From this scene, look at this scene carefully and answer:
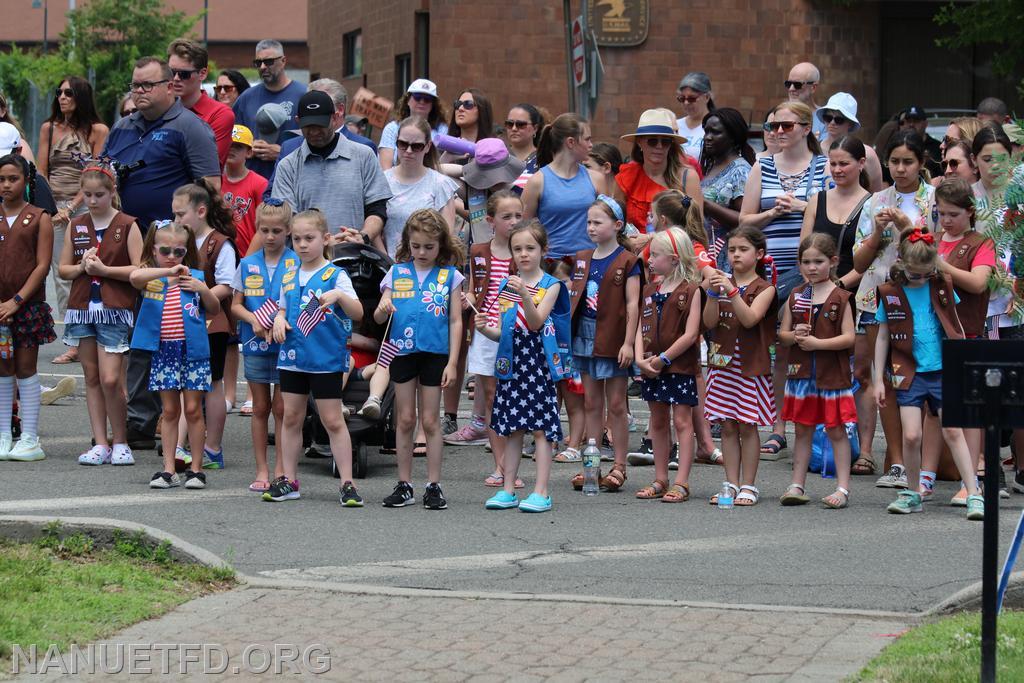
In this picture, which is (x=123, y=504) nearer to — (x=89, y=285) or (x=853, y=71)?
(x=89, y=285)

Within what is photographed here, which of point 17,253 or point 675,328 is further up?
point 17,253

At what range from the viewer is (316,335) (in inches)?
345

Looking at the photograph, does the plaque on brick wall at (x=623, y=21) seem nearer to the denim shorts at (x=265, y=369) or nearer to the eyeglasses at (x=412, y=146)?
the eyeglasses at (x=412, y=146)

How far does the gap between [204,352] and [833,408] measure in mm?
3676

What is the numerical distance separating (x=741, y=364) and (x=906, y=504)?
1194 mm

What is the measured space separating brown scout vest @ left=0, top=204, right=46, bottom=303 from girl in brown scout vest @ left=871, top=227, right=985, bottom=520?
5255 millimetres

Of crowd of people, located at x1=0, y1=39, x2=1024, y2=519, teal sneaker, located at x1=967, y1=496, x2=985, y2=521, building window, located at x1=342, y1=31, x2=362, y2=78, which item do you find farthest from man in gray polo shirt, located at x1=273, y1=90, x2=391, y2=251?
building window, located at x1=342, y1=31, x2=362, y2=78

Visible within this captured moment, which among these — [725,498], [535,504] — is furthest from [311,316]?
[725,498]

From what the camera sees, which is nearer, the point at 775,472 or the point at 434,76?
the point at 775,472

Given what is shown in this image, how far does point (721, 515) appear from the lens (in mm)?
8711

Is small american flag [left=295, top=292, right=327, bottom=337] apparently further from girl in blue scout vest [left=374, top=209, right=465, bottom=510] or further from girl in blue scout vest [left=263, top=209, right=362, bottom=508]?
girl in blue scout vest [left=374, top=209, right=465, bottom=510]

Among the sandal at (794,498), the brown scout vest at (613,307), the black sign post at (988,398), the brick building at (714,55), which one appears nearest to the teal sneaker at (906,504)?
the sandal at (794,498)

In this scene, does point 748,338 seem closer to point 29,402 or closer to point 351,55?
point 29,402

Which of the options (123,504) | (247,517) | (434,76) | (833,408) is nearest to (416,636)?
(247,517)
